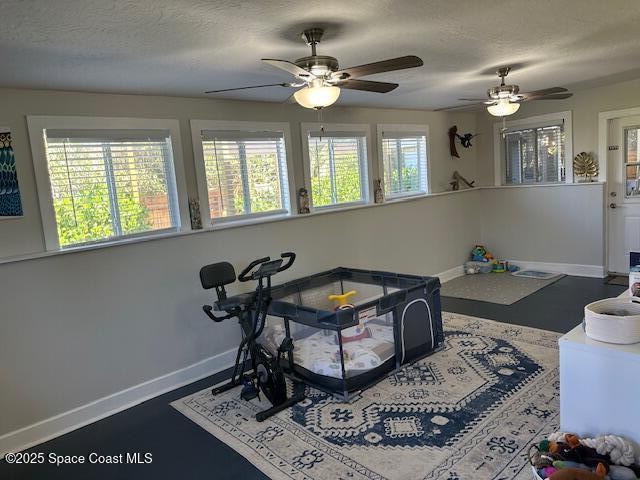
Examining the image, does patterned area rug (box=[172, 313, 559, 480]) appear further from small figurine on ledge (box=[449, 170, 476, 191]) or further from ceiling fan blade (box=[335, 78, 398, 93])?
small figurine on ledge (box=[449, 170, 476, 191])

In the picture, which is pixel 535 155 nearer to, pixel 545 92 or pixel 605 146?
pixel 605 146

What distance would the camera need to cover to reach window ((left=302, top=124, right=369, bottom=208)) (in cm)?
468

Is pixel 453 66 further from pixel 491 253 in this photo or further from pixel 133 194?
pixel 491 253

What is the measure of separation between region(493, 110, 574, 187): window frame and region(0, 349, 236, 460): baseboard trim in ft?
15.2

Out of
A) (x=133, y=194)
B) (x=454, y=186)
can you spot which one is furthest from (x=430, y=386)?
(x=454, y=186)

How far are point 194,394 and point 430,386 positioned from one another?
175 centimetres

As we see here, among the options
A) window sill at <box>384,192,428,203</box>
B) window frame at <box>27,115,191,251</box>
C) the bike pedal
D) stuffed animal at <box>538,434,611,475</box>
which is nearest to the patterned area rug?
the bike pedal

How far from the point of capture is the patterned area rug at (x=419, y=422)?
2426mm

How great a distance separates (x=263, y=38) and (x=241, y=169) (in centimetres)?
181

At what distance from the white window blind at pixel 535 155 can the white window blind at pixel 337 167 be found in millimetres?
2535

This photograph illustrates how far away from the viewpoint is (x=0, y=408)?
114 inches

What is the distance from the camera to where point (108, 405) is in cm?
330

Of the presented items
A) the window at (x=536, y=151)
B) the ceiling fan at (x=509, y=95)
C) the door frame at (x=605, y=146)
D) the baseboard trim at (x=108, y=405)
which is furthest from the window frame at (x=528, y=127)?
the baseboard trim at (x=108, y=405)

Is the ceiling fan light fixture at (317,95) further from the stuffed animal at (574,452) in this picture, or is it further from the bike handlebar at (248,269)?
the stuffed animal at (574,452)
